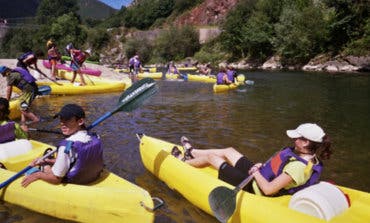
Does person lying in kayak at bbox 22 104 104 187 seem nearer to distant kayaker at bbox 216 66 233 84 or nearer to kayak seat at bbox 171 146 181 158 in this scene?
kayak seat at bbox 171 146 181 158

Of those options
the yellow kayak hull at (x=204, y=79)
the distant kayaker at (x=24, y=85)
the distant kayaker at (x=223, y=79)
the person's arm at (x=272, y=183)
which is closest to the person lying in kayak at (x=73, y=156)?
the person's arm at (x=272, y=183)

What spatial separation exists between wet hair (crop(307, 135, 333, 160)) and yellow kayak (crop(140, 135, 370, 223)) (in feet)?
1.57

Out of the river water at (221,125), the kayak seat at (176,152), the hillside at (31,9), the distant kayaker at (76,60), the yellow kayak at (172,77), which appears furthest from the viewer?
the hillside at (31,9)

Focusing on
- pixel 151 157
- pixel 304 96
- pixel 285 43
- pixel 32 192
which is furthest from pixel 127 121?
pixel 285 43

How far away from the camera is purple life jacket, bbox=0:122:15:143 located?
4.78 meters

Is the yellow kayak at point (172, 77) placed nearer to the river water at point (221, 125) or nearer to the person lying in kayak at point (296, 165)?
the river water at point (221, 125)

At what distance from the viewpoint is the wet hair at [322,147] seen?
343 centimetres

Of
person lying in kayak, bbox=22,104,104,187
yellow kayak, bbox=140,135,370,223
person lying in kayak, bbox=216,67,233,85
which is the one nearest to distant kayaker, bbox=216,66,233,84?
person lying in kayak, bbox=216,67,233,85

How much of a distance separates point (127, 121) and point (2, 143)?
4.07 m

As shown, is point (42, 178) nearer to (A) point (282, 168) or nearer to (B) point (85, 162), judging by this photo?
(B) point (85, 162)

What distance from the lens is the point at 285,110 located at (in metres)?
10.4

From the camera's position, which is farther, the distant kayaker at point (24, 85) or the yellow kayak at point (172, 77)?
the yellow kayak at point (172, 77)

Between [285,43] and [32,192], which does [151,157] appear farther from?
[285,43]

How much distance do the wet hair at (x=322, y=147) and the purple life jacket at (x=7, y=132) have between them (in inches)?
134
